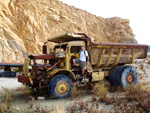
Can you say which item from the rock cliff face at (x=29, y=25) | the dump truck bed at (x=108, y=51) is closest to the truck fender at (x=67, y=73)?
the dump truck bed at (x=108, y=51)

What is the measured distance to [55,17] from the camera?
26078 millimetres

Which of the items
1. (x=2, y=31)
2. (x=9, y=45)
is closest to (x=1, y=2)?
(x=2, y=31)

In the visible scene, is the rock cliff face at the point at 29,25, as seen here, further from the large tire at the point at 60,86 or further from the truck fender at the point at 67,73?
→ the large tire at the point at 60,86

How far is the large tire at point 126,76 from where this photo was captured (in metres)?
7.48

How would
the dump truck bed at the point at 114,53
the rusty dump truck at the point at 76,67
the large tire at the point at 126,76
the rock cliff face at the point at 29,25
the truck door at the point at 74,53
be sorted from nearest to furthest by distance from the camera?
1. the rusty dump truck at the point at 76,67
2. the truck door at the point at 74,53
3. the dump truck bed at the point at 114,53
4. the large tire at the point at 126,76
5. the rock cliff face at the point at 29,25

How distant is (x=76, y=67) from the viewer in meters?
7.03

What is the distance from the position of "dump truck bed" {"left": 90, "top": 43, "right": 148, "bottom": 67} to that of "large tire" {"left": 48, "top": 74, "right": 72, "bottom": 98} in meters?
1.69

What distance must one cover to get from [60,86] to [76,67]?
126 cm

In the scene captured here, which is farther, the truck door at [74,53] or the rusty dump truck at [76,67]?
the truck door at [74,53]

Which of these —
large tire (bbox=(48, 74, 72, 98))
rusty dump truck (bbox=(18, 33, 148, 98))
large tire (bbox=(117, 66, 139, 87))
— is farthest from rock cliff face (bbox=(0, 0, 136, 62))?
large tire (bbox=(117, 66, 139, 87))

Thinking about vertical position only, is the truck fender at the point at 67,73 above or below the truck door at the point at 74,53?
below

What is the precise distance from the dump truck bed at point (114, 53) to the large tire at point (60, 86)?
1.69 m

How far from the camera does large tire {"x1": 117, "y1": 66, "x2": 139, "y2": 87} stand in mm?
7478

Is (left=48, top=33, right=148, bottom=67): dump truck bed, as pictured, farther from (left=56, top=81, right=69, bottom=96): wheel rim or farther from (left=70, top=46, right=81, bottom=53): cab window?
(left=56, top=81, right=69, bottom=96): wheel rim
